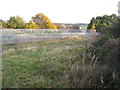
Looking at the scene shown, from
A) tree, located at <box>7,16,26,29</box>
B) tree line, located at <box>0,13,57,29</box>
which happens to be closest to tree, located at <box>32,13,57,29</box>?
tree line, located at <box>0,13,57,29</box>

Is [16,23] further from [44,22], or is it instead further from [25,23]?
[44,22]

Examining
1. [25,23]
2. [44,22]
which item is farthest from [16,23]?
[44,22]

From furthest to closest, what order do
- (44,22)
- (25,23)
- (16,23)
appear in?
(44,22) < (25,23) < (16,23)

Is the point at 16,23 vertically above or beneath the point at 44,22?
beneath

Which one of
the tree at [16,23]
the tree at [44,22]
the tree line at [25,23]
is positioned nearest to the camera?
the tree line at [25,23]

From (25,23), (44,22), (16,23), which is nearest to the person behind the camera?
(16,23)

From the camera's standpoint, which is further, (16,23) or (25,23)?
(25,23)

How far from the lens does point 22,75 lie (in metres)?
4.50

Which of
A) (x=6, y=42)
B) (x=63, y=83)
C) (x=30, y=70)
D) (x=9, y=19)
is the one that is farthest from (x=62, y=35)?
(x=63, y=83)

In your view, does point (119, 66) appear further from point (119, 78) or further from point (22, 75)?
point (22, 75)

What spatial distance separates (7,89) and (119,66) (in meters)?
2.66

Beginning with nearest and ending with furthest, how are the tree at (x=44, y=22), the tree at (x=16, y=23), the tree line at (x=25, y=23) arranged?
the tree line at (x=25, y=23) < the tree at (x=16, y=23) < the tree at (x=44, y=22)

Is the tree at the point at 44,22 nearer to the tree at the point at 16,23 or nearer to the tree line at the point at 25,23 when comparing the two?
the tree line at the point at 25,23

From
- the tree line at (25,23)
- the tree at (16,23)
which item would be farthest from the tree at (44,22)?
the tree at (16,23)
